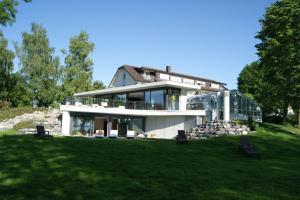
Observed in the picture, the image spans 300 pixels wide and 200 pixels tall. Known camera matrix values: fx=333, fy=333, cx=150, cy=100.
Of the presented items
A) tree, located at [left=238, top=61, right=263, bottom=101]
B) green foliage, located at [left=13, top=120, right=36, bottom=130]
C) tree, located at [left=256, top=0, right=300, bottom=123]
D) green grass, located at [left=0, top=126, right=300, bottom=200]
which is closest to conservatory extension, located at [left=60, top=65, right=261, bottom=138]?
tree, located at [left=256, top=0, right=300, bottom=123]

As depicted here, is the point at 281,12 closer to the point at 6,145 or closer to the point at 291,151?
the point at 291,151

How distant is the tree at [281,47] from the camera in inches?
1136

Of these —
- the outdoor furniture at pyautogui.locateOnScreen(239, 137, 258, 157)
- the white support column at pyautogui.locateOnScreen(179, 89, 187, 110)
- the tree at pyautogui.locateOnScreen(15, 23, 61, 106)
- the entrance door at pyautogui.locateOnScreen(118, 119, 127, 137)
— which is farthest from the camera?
the tree at pyautogui.locateOnScreen(15, 23, 61, 106)

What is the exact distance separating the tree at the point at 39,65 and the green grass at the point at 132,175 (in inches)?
1503

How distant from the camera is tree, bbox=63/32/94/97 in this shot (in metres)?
52.5

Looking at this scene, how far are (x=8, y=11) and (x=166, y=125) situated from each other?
63.4 feet

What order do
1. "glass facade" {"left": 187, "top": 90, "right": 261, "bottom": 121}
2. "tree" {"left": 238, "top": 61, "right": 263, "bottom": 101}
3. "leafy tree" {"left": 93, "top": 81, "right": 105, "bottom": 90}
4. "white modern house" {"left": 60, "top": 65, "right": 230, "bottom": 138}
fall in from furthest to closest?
"tree" {"left": 238, "top": 61, "right": 263, "bottom": 101}
"leafy tree" {"left": 93, "top": 81, "right": 105, "bottom": 90}
"white modern house" {"left": 60, "top": 65, "right": 230, "bottom": 138}
"glass facade" {"left": 187, "top": 90, "right": 261, "bottom": 121}

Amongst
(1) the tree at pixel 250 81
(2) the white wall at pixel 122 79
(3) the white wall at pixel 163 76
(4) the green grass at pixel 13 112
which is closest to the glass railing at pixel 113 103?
(4) the green grass at pixel 13 112

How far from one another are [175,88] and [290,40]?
1239 centimetres

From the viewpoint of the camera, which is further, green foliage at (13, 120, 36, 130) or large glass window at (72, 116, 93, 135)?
green foliage at (13, 120, 36, 130)

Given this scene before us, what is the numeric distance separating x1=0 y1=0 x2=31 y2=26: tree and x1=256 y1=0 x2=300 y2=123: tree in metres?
21.3

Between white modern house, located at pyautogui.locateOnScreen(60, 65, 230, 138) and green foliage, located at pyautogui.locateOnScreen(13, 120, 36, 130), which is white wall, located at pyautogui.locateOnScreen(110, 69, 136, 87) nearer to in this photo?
white modern house, located at pyautogui.locateOnScreen(60, 65, 230, 138)

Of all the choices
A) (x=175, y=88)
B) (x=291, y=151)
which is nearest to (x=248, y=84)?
(x=175, y=88)

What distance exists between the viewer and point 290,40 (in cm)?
2880
